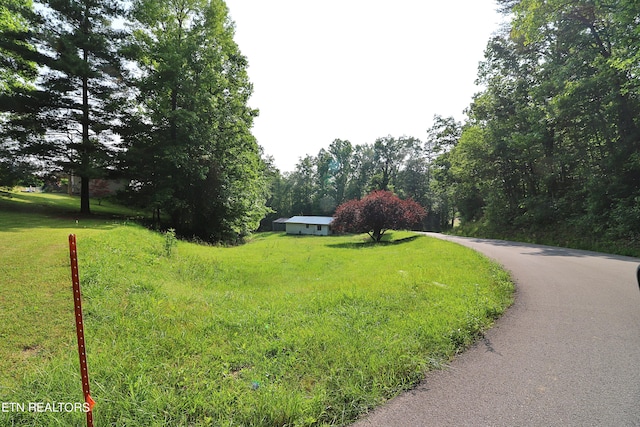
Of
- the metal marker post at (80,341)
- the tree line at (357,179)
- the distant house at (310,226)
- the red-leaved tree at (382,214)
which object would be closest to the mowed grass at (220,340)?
the metal marker post at (80,341)

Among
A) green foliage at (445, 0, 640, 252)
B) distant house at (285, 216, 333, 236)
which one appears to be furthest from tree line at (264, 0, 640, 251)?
distant house at (285, 216, 333, 236)

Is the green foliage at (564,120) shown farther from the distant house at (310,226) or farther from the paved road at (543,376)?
the distant house at (310,226)

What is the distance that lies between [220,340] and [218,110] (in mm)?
18141

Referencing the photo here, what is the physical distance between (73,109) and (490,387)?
21010 mm

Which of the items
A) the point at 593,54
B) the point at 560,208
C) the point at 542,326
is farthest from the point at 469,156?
the point at 542,326

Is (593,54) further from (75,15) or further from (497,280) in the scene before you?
(75,15)

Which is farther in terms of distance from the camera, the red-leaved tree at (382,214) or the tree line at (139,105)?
the red-leaved tree at (382,214)

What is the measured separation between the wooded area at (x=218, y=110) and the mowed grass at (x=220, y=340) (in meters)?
11.1

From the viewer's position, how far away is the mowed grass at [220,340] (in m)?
2.47

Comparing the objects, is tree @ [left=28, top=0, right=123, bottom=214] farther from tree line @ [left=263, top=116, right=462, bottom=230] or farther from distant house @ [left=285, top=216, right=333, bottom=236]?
tree line @ [left=263, top=116, right=462, bottom=230]

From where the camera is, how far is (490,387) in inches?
109

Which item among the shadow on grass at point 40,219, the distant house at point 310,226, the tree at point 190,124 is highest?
the tree at point 190,124

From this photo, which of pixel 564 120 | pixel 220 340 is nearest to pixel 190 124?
pixel 220 340

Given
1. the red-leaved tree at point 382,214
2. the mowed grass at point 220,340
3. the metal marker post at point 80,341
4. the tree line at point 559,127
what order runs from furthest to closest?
the red-leaved tree at point 382,214 → the tree line at point 559,127 → the mowed grass at point 220,340 → the metal marker post at point 80,341
